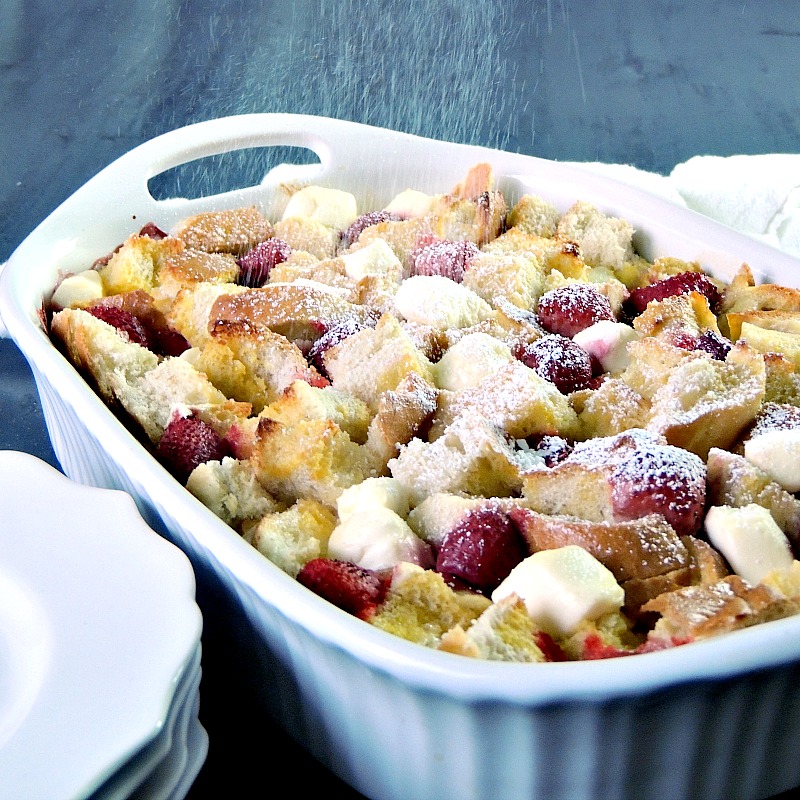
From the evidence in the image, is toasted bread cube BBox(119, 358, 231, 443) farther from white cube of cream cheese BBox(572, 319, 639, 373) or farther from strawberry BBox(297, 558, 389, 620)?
white cube of cream cheese BBox(572, 319, 639, 373)

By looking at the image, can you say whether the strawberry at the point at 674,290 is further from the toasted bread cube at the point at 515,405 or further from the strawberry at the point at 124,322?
the strawberry at the point at 124,322

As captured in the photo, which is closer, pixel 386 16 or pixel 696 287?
pixel 696 287

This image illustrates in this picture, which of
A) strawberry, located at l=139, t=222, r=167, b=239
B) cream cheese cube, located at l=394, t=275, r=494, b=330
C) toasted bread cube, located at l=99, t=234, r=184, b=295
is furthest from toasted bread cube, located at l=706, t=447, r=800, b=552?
strawberry, located at l=139, t=222, r=167, b=239

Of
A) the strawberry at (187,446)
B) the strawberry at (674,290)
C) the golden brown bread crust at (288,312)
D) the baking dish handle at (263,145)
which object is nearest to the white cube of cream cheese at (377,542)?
the strawberry at (187,446)

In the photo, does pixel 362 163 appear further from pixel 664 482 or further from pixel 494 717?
pixel 494 717

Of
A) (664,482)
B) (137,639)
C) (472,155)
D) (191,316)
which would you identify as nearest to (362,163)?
(472,155)

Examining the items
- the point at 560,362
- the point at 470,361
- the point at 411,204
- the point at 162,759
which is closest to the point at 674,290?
the point at 560,362
